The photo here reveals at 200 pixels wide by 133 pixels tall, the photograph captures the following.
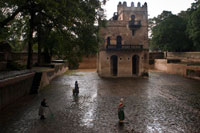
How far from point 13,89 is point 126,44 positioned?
22626mm

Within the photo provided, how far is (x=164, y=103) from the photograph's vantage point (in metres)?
14.2

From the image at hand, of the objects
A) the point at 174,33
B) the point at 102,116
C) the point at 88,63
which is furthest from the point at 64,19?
the point at 88,63

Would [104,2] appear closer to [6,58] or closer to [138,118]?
[6,58]

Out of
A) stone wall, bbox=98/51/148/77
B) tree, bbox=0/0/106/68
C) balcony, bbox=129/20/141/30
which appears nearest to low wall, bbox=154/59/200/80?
stone wall, bbox=98/51/148/77

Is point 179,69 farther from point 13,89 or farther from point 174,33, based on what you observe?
point 13,89

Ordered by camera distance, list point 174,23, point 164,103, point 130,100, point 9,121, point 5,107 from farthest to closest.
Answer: point 174,23 < point 130,100 < point 164,103 < point 5,107 < point 9,121

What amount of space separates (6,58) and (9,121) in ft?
34.7

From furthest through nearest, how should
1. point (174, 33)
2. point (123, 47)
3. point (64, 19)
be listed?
1. point (174, 33)
2. point (123, 47)
3. point (64, 19)

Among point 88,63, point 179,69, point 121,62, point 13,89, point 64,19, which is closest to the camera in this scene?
point 13,89

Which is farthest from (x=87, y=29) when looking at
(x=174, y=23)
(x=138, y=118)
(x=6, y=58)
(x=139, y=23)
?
(x=174, y=23)

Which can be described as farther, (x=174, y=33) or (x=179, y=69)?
(x=174, y=33)

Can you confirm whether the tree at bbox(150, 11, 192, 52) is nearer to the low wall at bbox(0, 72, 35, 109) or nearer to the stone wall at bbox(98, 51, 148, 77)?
the stone wall at bbox(98, 51, 148, 77)

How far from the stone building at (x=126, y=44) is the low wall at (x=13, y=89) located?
16441mm

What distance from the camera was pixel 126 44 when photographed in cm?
3203
